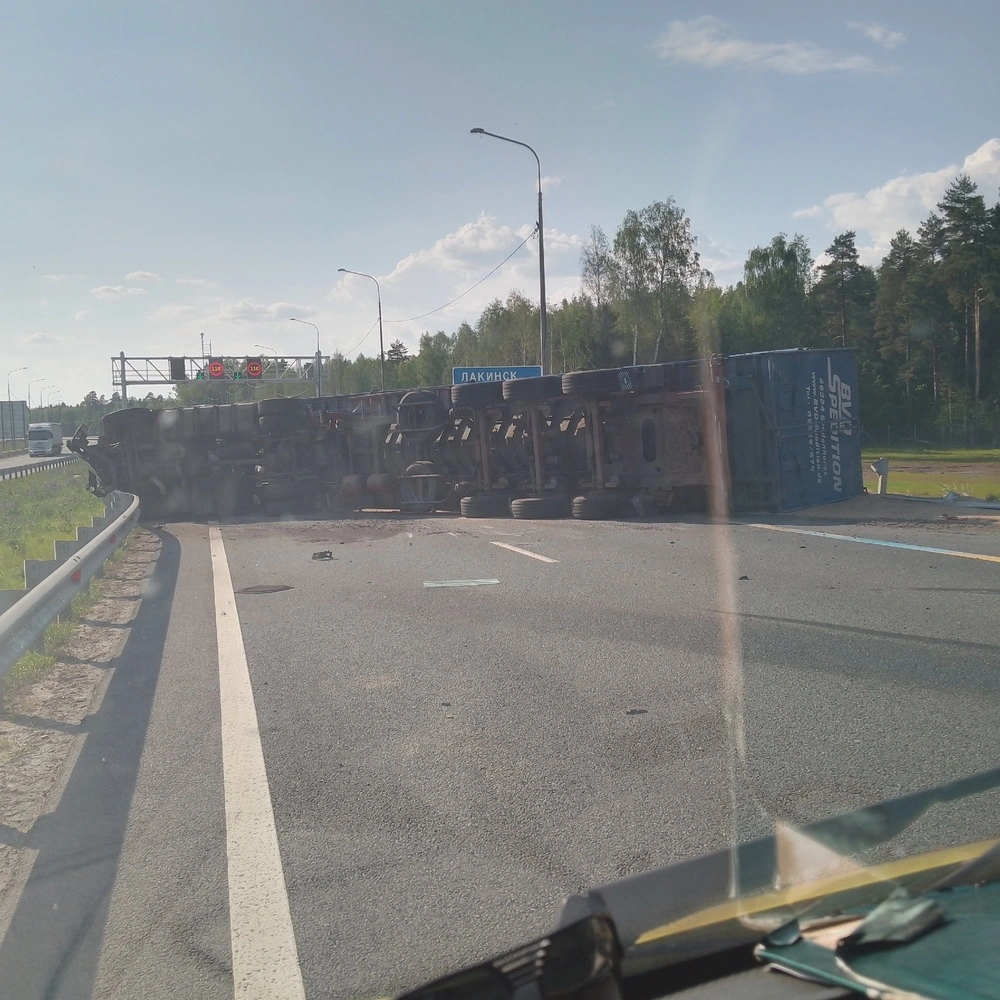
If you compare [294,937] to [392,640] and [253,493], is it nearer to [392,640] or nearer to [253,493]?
[392,640]

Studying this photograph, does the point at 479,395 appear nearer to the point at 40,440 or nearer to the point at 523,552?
the point at 523,552

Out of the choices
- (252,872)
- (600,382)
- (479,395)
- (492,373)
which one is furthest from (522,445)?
(492,373)


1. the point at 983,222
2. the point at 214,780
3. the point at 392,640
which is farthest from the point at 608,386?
the point at 983,222

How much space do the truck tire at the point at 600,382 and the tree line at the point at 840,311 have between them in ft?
147

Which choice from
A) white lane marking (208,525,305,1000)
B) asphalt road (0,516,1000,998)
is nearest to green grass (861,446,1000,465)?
asphalt road (0,516,1000,998)

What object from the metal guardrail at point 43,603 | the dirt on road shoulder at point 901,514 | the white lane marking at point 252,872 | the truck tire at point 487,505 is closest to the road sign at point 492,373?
the truck tire at point 487,505

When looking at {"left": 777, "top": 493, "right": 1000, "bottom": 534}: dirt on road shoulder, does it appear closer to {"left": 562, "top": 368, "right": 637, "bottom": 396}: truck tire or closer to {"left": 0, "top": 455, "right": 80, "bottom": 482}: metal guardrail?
{"left": 562, "top": 368, "right": 637, "bottom": 396}: truck tire

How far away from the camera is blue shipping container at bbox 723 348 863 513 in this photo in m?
17.2

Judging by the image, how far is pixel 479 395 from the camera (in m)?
20.4

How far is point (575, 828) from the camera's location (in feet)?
14.0

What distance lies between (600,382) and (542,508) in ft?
8.37

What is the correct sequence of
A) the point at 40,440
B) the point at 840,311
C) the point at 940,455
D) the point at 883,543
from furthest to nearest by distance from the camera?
1. the point at 40,440
2. the point at 840,311
3. the point at 940,455
4. the point at 883,543

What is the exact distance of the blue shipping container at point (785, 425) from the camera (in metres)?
17.2

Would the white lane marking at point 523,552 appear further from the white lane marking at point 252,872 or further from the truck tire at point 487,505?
the white lane marking at point 252,872
